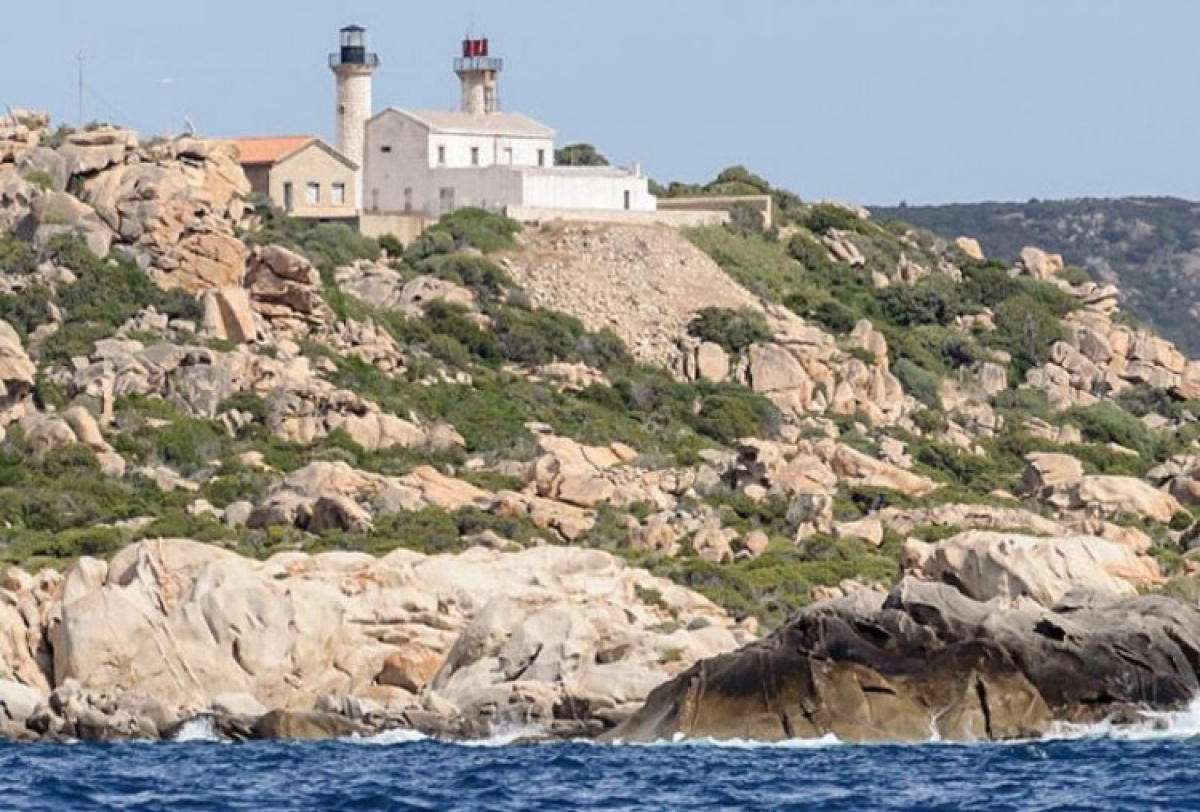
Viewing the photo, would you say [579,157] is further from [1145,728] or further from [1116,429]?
[1145,728]

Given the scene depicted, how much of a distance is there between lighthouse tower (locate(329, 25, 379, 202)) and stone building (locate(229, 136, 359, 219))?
902 millimetres

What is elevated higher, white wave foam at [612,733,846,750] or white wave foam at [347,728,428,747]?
white wave foam at [347,728,428,747]

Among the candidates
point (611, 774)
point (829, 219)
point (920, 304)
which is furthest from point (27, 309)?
point (611, 774)

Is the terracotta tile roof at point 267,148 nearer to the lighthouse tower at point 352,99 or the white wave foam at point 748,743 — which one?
the lighthouse tower at point 352,99

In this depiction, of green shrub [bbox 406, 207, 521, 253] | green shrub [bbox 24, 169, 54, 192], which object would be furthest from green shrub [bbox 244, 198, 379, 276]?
green shrub [bbox 24, 169, 54, 192]

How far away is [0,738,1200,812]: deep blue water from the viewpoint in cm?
3597

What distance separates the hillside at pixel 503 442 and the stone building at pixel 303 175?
2149 millimetres

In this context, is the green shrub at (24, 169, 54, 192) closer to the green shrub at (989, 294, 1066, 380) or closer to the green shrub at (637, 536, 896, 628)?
the green shrub at (637, 536, 896, 628)

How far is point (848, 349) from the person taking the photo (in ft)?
269

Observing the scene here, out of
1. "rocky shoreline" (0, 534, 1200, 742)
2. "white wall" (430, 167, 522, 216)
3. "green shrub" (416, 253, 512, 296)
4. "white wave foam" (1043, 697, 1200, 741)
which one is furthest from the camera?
"white wall" (430, 167, 522, 216)

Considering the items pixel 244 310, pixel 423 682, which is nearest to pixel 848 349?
pixel 244 310

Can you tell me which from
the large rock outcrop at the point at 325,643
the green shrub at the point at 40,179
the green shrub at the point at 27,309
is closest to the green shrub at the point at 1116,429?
the green shrub at the point at 40,179

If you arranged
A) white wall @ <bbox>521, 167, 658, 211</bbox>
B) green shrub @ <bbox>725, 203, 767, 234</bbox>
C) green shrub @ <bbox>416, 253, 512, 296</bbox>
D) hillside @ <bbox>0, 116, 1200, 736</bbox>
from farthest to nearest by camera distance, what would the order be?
green shrub @ <bbox>725, 203, 767, 234</bbox> < white wall @ <bbox>521, 167, 658, 211</bbox> < green shrub @ <bbox>416, 253, 512, 296</bbox> < hillside @ <bbox>0, 116, 1200, 736</bbox>

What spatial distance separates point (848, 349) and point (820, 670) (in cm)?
3939
